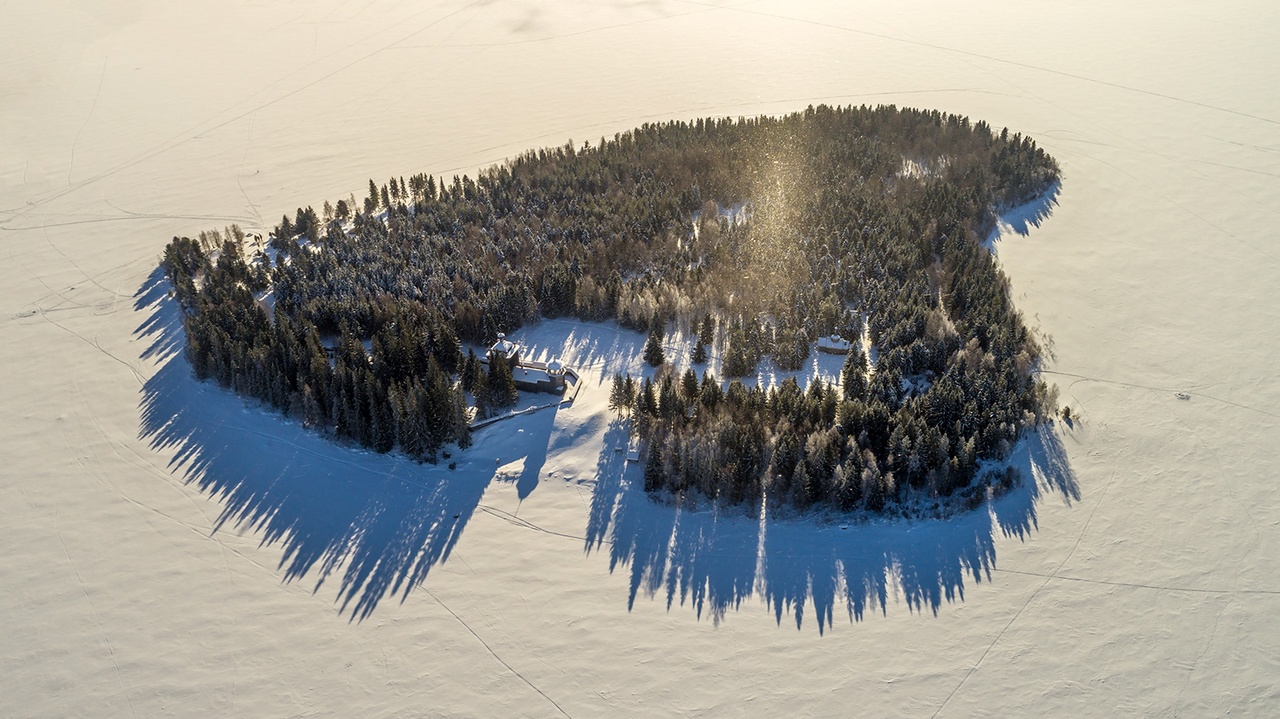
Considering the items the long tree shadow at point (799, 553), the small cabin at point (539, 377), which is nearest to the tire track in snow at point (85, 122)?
the small cabin at point (539, 377)

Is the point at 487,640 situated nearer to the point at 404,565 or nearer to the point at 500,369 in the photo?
the point at 404,565

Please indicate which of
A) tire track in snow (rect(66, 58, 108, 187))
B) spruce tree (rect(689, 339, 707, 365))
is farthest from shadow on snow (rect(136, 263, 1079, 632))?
tire track in snow (rect(66, 58, 108, 187))

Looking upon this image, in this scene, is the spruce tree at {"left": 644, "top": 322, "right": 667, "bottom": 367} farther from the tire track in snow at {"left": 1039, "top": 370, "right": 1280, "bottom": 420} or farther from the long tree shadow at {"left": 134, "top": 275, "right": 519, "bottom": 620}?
the tire track in snow at {"left": 1039, "top": 370, "right": 1280, "bottom": 420}

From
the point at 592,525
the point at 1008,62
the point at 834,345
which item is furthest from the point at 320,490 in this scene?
the point at 1008,62

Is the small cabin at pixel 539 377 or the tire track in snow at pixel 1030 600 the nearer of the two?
the tire track in snow at pixel 1030 600

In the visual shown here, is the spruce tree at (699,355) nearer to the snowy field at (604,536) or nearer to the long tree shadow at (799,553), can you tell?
the snowy field at (604,536)
